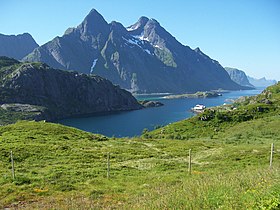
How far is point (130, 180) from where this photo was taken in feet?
79.6

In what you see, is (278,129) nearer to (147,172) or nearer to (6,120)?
(147,172)

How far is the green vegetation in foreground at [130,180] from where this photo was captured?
10.5 metres

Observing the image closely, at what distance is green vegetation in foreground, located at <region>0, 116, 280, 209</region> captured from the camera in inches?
414

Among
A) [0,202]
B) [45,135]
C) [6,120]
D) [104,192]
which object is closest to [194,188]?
[104,192]

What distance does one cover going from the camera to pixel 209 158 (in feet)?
118

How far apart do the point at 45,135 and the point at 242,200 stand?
159ft

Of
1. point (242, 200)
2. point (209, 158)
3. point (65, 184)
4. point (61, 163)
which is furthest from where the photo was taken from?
point (209, 158)

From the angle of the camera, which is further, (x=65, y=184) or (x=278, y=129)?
(x=278, y=129)

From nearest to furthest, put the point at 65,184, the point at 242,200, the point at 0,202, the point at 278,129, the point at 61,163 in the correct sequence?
the point at 242,200
the point at 0,202
the point at 65,184
the point at 61,163
the point at 278,129

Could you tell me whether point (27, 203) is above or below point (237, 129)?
above

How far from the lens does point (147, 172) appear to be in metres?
28.2

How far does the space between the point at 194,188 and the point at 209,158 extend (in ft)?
80.3

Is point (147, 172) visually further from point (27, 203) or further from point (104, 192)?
point (27, 203)

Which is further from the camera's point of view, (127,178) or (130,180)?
(127,178)
